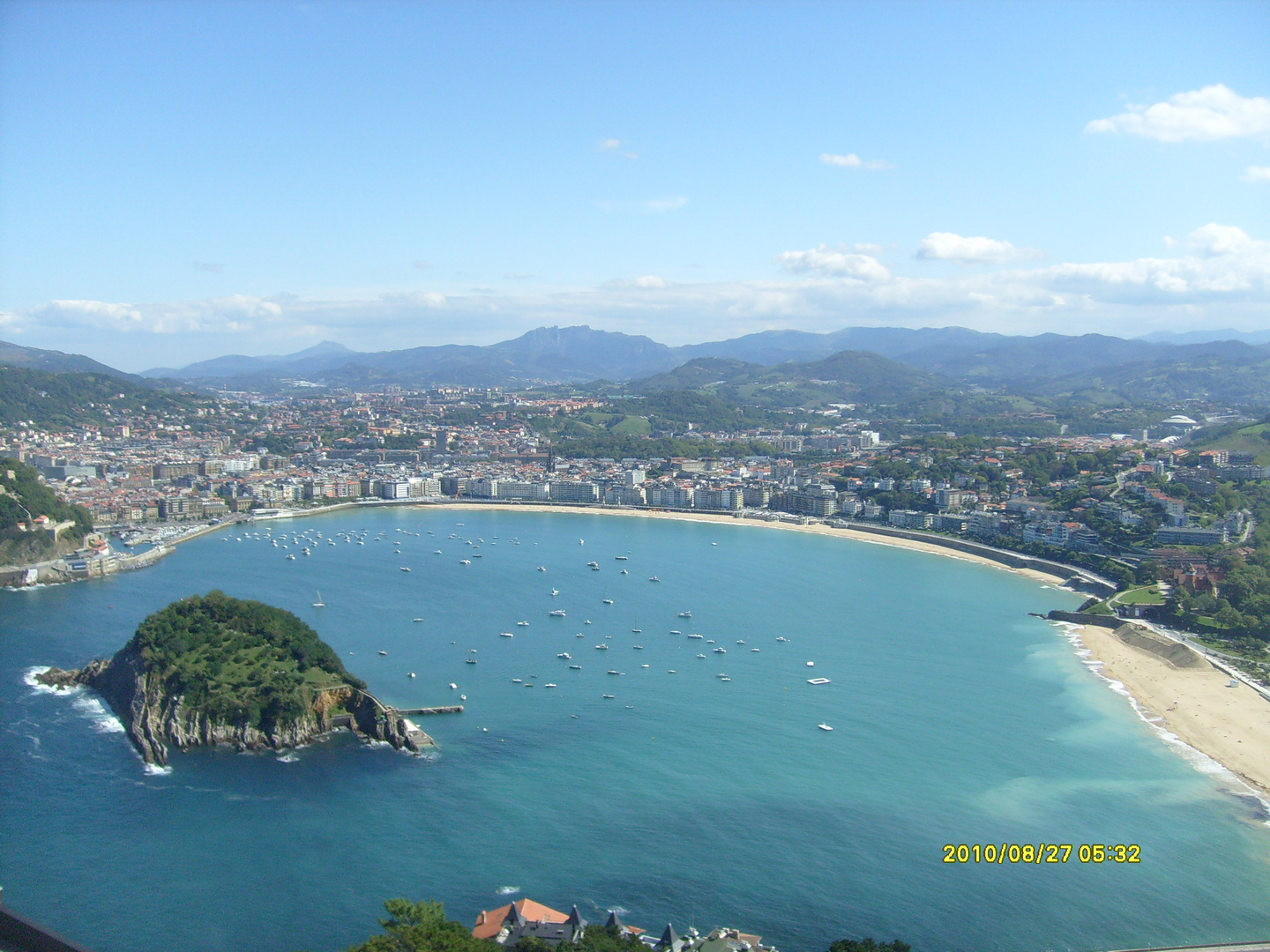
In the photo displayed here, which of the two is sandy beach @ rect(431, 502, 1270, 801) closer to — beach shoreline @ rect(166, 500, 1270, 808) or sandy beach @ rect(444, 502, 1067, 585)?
beach shoreline @ rect(166, 500, 1270, 808)

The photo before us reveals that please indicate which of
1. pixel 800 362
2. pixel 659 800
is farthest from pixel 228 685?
pixel 800 362

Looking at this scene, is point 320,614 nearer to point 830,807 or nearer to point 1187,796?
point 830,807

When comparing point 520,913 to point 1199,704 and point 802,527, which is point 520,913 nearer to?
point 1199,704

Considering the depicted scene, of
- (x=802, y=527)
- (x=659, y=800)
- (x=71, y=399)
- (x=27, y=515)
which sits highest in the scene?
(x=71, y=399)

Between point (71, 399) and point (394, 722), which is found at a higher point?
point (71, 399)

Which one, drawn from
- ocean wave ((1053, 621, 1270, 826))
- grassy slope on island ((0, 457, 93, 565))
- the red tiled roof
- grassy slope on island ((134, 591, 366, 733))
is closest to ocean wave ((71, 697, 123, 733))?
grassy slope on island ((134, 591, 366, 733))

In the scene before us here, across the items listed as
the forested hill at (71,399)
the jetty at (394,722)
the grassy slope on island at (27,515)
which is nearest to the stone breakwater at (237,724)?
the jetty at (394,722)
